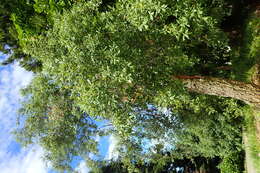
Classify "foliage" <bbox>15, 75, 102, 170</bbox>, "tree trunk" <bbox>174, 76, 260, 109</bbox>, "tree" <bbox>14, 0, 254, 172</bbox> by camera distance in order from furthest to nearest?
"foliage" <bbox>15, 75, 102, 170</bbox> < "tree trunk" <bbox>174, 76, 260, 109</bbox> < "tree" <bbox>14, 0, 254, 172</bbox>

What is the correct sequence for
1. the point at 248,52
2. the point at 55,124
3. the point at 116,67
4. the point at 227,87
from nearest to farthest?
the point at 116,67 < the point at 227,87 < the point at 55,124 < the point at 248,52

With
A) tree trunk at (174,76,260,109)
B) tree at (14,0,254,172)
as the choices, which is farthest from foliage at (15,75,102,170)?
tree trunk at (174,76,260,109)

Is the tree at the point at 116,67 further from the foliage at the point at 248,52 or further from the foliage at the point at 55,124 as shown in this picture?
the foliage at the point at 248,52

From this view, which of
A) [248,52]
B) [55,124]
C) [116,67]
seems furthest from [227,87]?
[55,124]

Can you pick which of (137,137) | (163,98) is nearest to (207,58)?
(137,137)

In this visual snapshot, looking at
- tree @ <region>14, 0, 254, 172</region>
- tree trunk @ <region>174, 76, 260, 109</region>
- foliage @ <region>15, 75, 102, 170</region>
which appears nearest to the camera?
tree @ <region>14, 0, 254, 172</region>

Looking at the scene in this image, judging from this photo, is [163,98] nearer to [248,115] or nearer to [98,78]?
[98,78]

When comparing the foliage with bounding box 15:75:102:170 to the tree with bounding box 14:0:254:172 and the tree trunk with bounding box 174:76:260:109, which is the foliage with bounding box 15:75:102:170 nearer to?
the tree with bounding box 14:0:254:172

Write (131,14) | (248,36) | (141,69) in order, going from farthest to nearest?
(248,36)
(141,69)
(131,14)

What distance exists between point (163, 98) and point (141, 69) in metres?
1.17

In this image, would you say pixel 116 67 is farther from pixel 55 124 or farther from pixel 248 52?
pixel 248 52

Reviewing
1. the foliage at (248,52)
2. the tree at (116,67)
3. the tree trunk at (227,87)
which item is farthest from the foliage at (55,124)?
the foliage at (248,52)

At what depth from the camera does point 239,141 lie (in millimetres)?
14773

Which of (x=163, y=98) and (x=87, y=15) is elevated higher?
(x=87, y=15)
